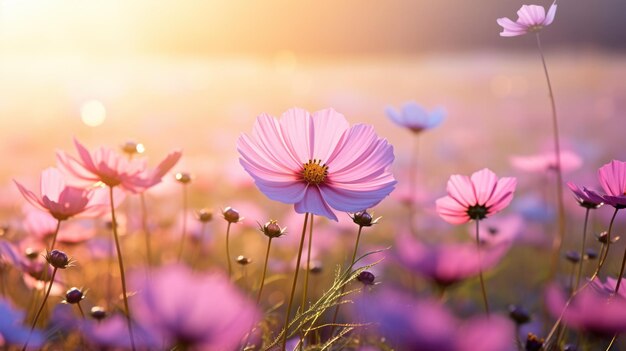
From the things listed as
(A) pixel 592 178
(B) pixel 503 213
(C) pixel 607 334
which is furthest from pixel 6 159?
(C) pixel 607 334

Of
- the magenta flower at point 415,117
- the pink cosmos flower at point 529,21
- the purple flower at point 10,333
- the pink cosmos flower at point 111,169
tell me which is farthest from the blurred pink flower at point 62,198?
the magenta flower at point 415,117

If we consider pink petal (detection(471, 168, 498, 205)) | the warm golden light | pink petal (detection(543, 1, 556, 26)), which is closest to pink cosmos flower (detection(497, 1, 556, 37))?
pink petal (detection(543, 1, 556, 26))

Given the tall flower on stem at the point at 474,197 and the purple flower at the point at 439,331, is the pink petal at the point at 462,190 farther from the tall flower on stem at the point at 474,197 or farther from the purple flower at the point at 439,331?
the purple flower at the point at 439,331

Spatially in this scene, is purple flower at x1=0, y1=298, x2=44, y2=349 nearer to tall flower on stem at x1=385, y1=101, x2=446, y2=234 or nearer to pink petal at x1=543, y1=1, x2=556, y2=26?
pink petal at x1=543, y1=1, x2=556, y2=26

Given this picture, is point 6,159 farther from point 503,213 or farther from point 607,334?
point 607,334

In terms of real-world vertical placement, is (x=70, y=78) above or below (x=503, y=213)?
above

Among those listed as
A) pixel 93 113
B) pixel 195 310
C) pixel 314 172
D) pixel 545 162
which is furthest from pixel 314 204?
pixel 93 113
